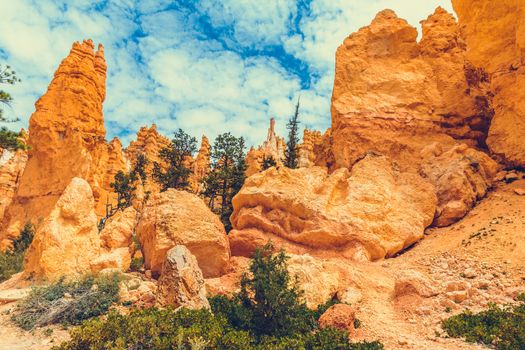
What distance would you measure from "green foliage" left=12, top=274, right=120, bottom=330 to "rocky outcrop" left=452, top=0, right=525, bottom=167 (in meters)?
23.7

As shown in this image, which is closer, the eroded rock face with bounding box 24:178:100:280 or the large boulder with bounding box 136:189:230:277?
the large boulder with bounding box 136:189:230:277

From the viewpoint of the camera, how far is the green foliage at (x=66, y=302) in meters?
10.5

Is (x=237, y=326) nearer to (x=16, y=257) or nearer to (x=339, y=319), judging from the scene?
(x=339, y=319)

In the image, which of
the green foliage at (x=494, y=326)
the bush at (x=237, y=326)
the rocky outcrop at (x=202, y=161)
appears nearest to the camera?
the bush at (x=237, y=326)

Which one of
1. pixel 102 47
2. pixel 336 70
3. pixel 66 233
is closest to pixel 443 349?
pixel 66 233

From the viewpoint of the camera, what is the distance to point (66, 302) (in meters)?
10.8

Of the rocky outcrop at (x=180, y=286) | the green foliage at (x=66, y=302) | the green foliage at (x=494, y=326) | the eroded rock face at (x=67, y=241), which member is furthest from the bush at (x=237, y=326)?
the eroded rock face at (x=67, y=241)

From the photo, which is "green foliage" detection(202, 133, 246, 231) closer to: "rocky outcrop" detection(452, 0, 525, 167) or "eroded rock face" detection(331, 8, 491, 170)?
"eroded rock face" detection(331, 8, 491, 170)

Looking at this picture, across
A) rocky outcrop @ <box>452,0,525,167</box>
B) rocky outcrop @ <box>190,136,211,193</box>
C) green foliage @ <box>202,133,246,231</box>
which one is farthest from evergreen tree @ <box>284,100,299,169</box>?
rocky outcrop @ <box>190,136,211,193</box>

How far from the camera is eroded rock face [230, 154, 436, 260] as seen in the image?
57.4 feet

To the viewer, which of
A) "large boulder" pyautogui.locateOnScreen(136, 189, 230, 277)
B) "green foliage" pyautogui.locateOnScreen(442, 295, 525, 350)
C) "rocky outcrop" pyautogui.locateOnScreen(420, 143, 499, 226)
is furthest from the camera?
"rocky outcrop" pyautogui.locateOnScreen(420, 143, 499, 226)

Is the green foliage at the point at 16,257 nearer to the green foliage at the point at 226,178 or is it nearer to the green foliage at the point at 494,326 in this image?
the green foliage at the point at 226,178

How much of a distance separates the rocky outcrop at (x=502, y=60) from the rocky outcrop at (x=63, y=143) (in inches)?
1303

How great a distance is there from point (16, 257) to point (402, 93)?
3032cm
